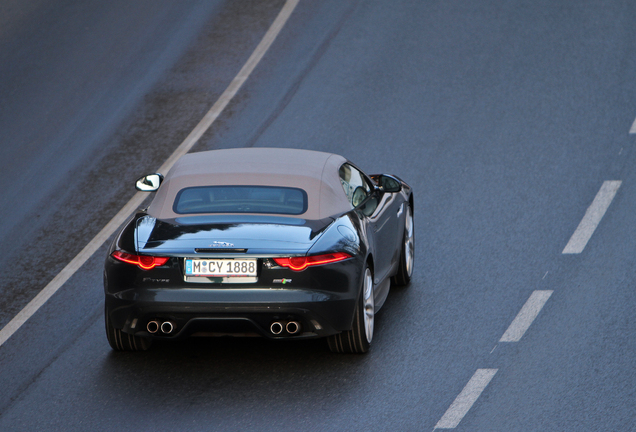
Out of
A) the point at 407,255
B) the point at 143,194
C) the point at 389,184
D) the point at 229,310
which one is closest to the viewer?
the point at 229,310

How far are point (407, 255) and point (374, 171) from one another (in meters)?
3.29

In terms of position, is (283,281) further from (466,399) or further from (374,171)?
(374,171)

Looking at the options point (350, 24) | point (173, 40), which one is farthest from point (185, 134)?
point (350, 24)

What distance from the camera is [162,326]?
7.33m

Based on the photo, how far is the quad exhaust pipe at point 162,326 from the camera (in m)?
7.30

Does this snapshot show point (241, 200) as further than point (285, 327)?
Yes

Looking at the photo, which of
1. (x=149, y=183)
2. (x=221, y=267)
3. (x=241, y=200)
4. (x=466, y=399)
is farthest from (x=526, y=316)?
(x=149, y=183)

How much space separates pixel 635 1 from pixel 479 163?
279 inches

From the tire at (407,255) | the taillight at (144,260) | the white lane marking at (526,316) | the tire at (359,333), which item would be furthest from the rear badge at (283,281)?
the tire at (407,255)

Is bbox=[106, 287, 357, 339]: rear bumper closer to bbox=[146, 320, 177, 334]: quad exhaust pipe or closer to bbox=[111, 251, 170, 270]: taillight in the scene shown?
bbox=[146, 320, 177, 334]: quad exhaust pipe

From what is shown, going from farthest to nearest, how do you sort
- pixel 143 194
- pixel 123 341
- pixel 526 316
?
pixel 143 194
pixel 526 316
pixel 123 341

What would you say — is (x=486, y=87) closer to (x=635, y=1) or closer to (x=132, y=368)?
(x=635, y=1)

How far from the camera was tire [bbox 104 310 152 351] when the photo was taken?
→ 786 cm

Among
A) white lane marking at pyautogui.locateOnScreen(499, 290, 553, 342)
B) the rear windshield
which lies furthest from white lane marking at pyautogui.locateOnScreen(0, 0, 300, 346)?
white lane marking at pyautogui.locateOnScreen(499, 290, 553, 342)
